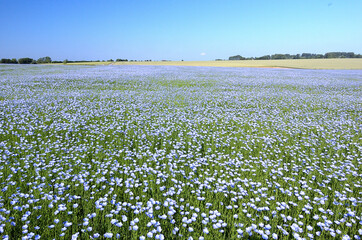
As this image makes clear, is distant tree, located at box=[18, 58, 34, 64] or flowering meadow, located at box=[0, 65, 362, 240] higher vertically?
distant tree, located at box=[18, 58, 34, 64]

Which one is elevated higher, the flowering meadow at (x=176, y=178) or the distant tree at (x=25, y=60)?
the distant tree at (x=25, y=60)

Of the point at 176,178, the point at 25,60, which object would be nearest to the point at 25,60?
the point at 25,60

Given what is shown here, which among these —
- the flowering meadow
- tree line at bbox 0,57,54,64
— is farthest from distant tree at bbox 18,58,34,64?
the flowering meadow

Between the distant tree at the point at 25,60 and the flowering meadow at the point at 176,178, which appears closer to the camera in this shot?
the flowering meadow at the point at 176,178

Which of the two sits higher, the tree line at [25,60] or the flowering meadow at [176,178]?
the tree line at [25,60]

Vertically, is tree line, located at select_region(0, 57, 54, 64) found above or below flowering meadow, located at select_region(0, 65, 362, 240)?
above

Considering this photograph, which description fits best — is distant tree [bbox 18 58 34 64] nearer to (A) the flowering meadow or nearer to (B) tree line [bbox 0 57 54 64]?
(B) tree line [bbox 0 57 54 64]

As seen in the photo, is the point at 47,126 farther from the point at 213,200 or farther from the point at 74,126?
the point at 213,200

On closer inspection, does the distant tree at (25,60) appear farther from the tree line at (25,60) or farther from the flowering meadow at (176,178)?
the flowering meadow at (176,178)

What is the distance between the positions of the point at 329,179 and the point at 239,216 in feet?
8.69

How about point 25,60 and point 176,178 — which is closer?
point 176,178

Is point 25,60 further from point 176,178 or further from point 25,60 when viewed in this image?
point 176,178

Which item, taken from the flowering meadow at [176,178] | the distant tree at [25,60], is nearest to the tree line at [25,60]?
the distant tree at [25,60]

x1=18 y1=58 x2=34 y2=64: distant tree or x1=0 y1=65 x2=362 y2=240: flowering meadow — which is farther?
x1=18 y1=58 x2=34 y2=64: distant tree
